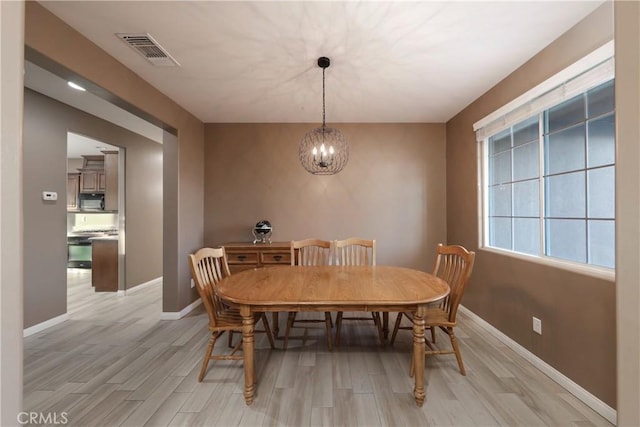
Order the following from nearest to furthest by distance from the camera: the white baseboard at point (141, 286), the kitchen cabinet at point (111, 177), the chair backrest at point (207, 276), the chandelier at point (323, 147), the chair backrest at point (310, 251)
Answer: the chair backrest at point (207, 276) < the chandelier at point (323, 147) < the chair backrest at point (310, 251) < the white baseboard at point (141, 286) < the kitchen cabinet at point (111, 177)

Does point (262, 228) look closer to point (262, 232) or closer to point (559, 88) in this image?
point (262, 232)

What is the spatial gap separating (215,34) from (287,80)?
0.81 m

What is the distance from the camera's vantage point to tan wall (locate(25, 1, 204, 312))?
1.76 meters

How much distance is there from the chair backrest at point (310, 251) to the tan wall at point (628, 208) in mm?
2435

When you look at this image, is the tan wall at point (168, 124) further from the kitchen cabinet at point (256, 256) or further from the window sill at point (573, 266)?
the window sill at point (573, 266)

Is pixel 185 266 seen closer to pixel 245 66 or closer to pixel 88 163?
pixel 245 66

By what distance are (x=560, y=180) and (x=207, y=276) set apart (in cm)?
290

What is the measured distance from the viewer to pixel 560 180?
2.11 m

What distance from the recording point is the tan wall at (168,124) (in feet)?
5.79

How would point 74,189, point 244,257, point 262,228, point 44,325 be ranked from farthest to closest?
point 74,189
point 262,228
point 244,257
point 44,325

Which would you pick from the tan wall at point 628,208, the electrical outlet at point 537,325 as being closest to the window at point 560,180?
the electrical outlet at point 537,325

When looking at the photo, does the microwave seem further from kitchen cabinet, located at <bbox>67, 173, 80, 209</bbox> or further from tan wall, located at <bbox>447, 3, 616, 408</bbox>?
tan wall, located at <bbox>447, 3, 616, 408</bbox>

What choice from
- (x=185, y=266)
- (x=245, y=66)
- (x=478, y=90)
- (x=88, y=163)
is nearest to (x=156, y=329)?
(x=185, y=266)

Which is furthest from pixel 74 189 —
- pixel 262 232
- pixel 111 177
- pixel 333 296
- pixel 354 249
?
pixel 333 296
